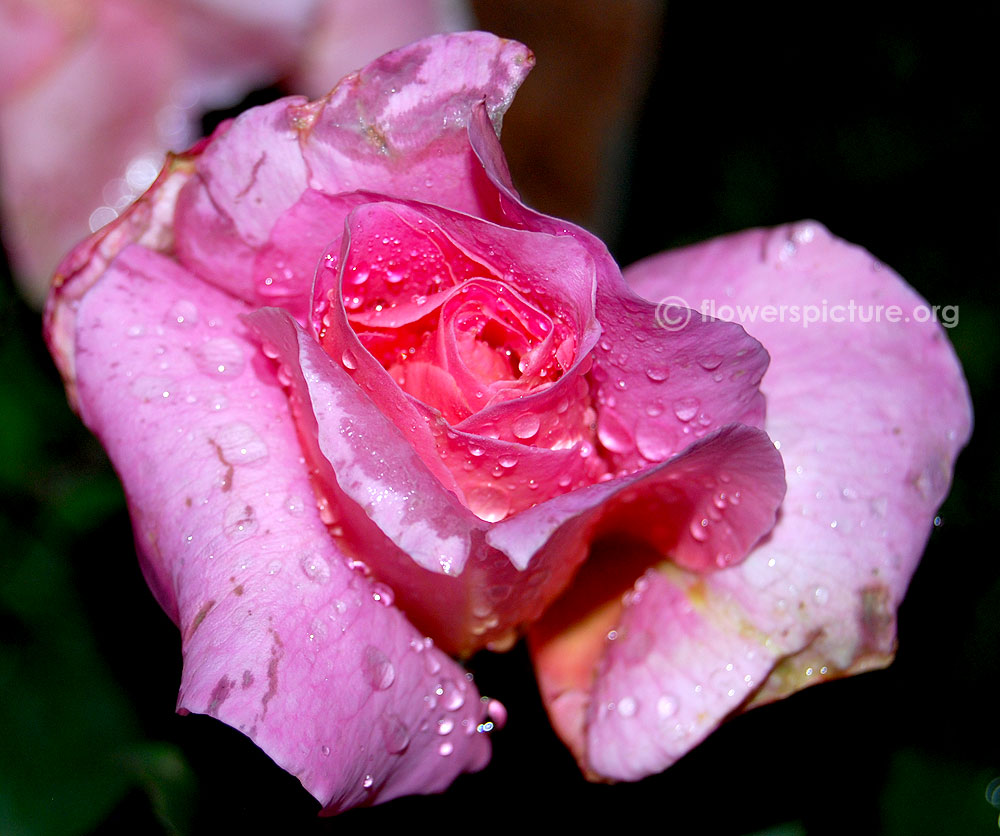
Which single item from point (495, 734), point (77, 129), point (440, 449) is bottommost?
point (495, 734)

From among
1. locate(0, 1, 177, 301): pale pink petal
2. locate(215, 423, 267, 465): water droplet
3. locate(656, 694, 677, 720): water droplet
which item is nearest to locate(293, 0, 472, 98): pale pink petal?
locate(0, 1, 177, 301): pale pink petal

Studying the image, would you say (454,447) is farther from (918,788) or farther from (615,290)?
(918,788)

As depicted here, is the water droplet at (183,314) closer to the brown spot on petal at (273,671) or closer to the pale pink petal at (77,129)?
the brown spot on petal at (273,671)

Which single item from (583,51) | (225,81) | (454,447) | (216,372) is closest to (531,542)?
(454,447)

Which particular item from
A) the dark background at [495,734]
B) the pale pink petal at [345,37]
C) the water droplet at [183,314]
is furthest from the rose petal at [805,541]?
the pale pink petal at [345,37]

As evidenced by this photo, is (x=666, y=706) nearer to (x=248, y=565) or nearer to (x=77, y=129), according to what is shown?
(x=248, y=565)

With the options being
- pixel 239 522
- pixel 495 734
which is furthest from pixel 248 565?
pixel 495 734
